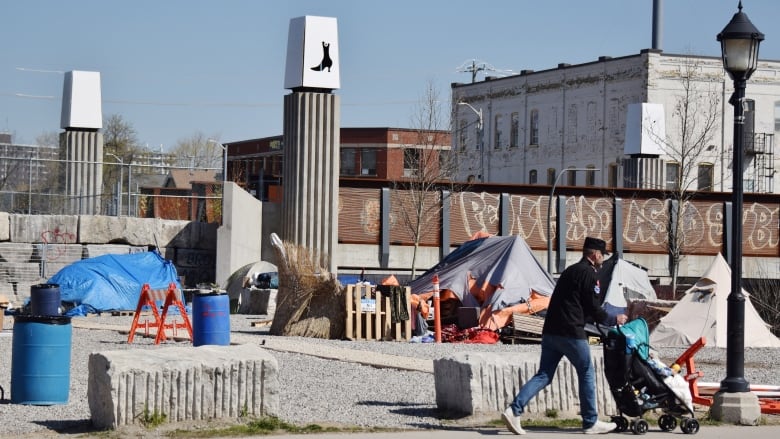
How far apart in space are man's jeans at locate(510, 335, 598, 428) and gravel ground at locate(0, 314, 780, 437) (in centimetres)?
124

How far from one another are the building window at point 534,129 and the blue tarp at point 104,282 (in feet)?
125

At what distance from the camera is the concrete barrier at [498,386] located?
13039mm

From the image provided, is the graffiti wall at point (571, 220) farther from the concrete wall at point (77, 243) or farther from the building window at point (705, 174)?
the building window at point (705, 174)

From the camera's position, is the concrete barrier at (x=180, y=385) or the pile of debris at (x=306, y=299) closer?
the concrete barrier at (x=180, y=385)

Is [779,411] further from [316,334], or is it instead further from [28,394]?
[316,334]

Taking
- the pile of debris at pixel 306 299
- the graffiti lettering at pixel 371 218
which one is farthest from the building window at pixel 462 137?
the pile of debris at pixel 306 299

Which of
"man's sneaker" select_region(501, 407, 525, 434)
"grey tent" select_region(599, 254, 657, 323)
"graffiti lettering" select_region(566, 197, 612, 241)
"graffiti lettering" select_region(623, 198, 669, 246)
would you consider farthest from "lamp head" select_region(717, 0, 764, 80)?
"graffiti lettering" select_region(623, 198, 669, 246)

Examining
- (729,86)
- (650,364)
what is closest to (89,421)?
(650,364)

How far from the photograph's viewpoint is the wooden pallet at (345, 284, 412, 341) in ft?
82.5

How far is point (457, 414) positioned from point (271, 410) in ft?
6.55

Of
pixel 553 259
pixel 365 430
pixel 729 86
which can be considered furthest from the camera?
pixel 729 86

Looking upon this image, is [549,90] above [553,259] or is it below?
above

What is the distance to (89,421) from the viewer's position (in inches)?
489

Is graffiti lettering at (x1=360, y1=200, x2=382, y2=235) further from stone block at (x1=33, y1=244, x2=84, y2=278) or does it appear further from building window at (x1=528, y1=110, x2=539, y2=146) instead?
building window at (x1=528, y1=110, x2=539, y2=146)
